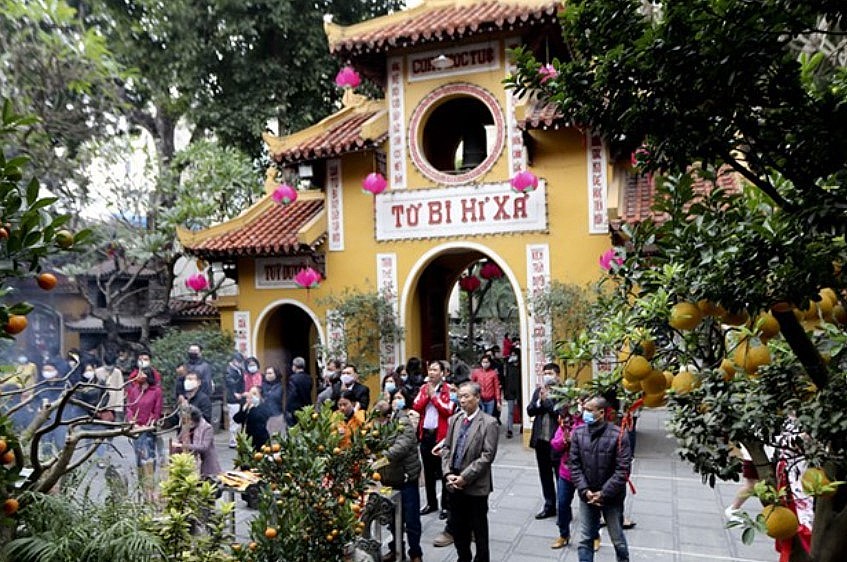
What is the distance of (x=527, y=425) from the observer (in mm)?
10273

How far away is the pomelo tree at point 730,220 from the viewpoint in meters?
1.65

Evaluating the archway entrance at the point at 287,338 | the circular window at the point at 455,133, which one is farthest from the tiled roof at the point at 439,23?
the archway entrance at the point at 287,338

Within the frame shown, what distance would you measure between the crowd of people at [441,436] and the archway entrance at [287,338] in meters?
1.62

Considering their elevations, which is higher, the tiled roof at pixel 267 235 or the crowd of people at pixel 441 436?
the tiled roof at pixel 267 235

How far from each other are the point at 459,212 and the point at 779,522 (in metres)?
9.34

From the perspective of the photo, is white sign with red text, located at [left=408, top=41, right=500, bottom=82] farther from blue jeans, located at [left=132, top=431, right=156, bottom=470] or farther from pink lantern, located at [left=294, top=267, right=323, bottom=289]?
blue jeans, located at [left=132, top=431, right=156, bottom=470]

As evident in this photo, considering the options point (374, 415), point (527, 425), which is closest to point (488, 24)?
point (527, 425)

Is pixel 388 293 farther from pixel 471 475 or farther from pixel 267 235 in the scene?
pixel 471 475

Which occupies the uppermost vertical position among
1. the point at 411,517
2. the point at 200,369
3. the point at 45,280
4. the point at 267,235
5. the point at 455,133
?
the point at 455,133

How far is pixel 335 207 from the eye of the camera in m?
11.9

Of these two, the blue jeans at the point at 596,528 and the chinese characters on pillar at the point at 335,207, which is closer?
the blue jeans at the point at 596,528

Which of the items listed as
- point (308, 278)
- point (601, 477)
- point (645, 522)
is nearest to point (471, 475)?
point (601, 477)

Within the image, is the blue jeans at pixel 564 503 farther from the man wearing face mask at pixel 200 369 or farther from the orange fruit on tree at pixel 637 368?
the man wearing face mask at pixel 200 369

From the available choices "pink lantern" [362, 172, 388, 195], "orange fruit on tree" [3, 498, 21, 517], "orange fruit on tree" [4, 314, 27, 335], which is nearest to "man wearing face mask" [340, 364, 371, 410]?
"pink lantern" [362, 172, 388, 195]
